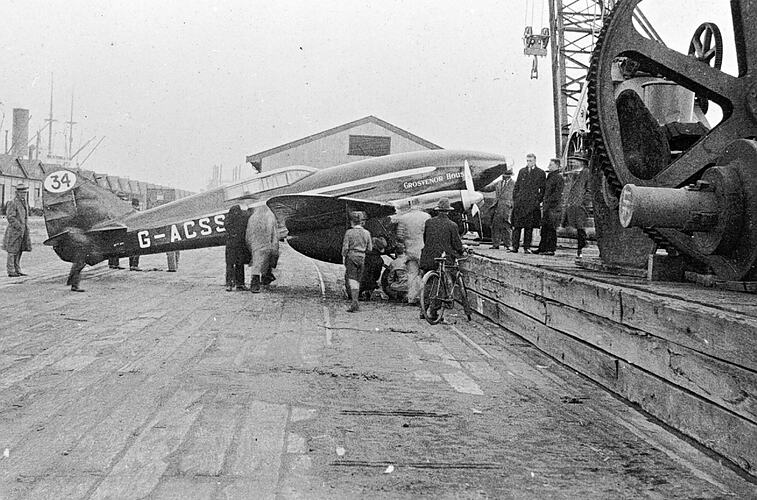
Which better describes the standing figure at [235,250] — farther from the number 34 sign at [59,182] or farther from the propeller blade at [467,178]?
the propeller blade at [467,178]

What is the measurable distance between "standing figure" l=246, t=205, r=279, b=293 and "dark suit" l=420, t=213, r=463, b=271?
4629 mm

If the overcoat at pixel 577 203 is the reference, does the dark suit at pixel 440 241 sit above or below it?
below

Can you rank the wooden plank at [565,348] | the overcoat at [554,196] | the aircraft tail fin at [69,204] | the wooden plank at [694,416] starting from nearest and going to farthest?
the wooden plank at [694,416] < the wooden plank at [565,348] < the overcoat at [554,196] < the aircraft tail fin at [69,204]

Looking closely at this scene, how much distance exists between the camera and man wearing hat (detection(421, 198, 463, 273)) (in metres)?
11.0

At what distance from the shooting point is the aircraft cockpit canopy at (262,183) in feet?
54.3

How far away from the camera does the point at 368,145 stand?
37812 millimetres

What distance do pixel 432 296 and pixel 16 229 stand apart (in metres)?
10.3

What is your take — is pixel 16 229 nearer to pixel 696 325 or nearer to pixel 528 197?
pixel 528 197

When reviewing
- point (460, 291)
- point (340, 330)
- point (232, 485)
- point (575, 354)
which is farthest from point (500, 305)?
point (232, 485)

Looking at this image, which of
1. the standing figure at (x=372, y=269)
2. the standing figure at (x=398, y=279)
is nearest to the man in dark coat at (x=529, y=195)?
the standing figure at (x=398, y=279)

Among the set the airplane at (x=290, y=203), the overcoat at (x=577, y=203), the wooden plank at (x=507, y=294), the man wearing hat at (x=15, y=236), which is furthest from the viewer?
the man wearing hat at (x=15, y=236)

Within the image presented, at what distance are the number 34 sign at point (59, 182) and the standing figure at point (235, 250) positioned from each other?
145 inches

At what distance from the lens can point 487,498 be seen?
3758 mm

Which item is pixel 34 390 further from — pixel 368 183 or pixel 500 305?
pixel 368 183
